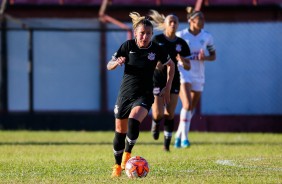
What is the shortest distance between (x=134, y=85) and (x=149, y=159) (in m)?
2.37

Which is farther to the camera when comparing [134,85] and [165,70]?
[165,70]

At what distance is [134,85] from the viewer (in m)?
10.4

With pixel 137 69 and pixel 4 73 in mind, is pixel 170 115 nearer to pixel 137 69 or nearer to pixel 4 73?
pixel 137 69

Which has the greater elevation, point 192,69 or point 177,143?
point 192,69

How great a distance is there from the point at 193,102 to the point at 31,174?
250 inches

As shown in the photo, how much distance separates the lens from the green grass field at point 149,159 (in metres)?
9.74

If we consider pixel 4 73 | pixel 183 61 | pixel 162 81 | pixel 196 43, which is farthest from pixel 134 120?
pixel 4 73

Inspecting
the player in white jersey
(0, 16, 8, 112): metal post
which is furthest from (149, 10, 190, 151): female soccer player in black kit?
(0, 16, 8, 112): metal post

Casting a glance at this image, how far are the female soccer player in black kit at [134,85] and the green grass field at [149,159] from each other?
466 millimetres

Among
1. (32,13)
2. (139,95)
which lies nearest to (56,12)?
(32,13)

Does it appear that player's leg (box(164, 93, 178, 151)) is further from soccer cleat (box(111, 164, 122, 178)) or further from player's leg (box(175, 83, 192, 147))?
soccer cleat (box(111, 164, 122, 178))

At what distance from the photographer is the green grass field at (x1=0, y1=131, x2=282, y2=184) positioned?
9.74 m

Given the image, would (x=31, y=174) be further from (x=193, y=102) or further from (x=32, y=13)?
(x=32, y=13)

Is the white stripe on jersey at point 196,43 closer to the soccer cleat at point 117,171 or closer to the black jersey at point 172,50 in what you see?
the black jersey at point 172,50
